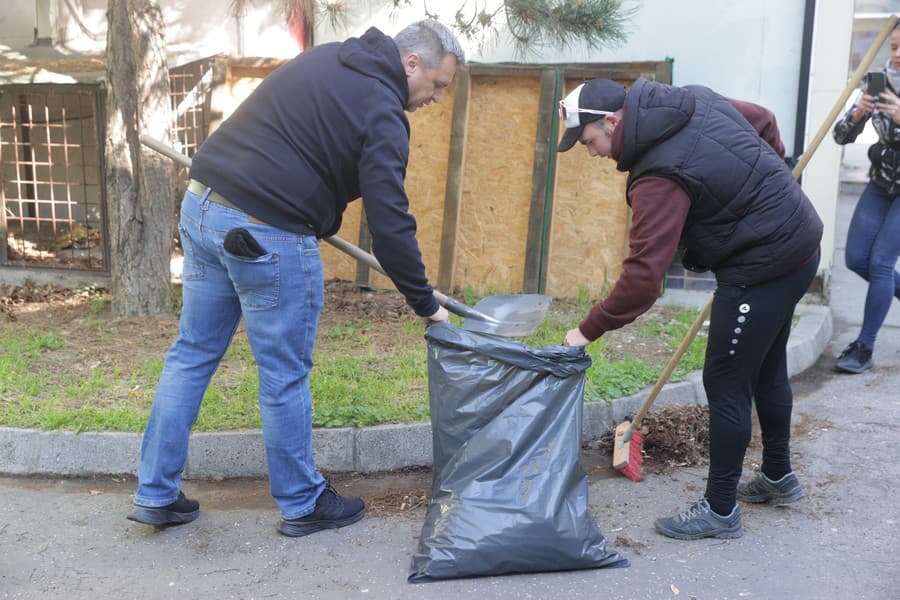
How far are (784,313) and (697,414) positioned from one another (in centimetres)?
116

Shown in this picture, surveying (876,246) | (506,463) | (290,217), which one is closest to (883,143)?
(876,246)

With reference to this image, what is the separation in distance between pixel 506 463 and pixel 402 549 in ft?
1.72

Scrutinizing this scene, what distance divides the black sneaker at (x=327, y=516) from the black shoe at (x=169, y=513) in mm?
375

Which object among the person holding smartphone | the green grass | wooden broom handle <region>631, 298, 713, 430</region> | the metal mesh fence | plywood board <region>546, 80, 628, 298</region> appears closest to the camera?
wooden broom handle <region>631, 298, 713, 430</region>

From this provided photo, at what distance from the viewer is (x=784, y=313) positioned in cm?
332

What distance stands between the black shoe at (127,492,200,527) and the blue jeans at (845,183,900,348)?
3.91 meters

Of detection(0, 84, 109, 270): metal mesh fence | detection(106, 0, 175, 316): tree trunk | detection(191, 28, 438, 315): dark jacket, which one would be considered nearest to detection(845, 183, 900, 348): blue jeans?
detection(191, 28, 438, 315): dark jacket

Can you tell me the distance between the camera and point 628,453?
4.03 metres

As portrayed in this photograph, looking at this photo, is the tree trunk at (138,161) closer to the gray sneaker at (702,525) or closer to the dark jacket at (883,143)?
the gray sneaker at (702,525)

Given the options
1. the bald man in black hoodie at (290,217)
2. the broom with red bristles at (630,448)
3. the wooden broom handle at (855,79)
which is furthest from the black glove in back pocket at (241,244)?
the wooden broom handle at (855,79)

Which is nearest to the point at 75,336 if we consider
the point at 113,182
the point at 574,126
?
the point at 113,182

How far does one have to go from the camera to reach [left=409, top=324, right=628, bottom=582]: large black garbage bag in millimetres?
3162

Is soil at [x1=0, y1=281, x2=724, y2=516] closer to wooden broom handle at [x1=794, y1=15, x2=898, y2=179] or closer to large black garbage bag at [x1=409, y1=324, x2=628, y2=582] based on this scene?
large black garbage bag at [x1=409, y1=324, x2=628, y2=582]

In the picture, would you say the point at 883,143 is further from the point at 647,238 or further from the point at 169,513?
the point at 169,513
